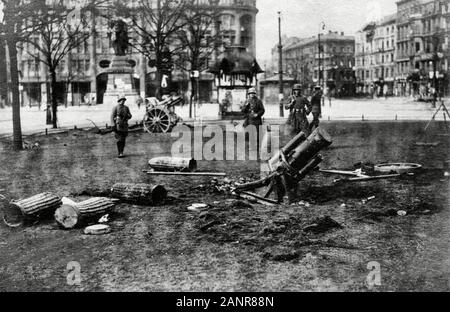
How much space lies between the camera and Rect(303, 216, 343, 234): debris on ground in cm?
686

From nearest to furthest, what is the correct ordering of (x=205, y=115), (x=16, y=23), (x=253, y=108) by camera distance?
(x=253, y=108), (x=16, y=23), (x=205, y=115)

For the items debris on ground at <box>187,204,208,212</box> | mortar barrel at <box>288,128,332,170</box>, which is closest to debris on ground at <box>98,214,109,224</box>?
debris on ground at <box>187,204,208,212</box>

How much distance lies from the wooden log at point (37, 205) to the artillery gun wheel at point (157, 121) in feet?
45.8

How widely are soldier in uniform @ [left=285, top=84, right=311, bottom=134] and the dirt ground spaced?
3.81 metres

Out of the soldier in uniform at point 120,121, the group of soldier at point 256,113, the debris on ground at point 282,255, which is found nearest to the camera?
the debris on ground at point 282,255

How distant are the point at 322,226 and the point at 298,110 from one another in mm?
8102

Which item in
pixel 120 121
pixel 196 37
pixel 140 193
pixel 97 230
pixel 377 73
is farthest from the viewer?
pixel 377 73

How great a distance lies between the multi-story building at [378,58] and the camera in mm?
69919

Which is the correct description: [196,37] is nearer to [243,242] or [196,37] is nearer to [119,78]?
[119,78]

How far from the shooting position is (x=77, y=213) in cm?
717

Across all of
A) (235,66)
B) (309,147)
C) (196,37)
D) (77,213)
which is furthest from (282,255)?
(196,37)

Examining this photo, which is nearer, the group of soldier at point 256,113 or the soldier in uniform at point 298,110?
the group of soldier at point 256,113

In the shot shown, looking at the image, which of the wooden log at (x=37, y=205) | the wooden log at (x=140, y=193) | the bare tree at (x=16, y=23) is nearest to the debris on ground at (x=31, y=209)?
the wooden log at (x=37, y=205)

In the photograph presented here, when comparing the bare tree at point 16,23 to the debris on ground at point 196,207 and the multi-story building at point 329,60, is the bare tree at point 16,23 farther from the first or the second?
the multi-story building at point 329,60
